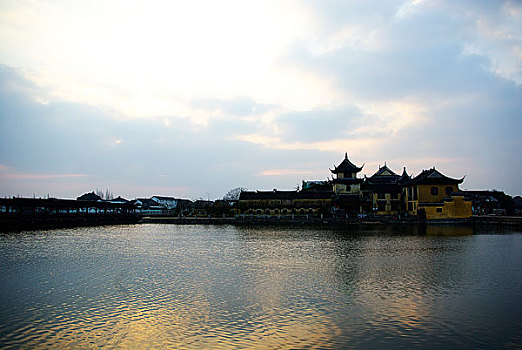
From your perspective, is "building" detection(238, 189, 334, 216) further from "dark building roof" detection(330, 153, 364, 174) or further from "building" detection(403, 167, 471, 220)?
"building" detection(403, 167, 471, 220)

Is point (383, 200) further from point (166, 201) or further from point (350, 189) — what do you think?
point (166, 201)

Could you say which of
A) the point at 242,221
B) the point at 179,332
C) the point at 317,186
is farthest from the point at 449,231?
the point at 317,186

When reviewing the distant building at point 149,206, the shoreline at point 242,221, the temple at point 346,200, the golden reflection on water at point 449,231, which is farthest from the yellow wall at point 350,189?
the distant building at point 149,206

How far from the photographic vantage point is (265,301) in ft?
43.0

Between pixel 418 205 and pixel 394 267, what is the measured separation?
3892 cm

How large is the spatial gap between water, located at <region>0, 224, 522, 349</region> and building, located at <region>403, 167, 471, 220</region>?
101 ft

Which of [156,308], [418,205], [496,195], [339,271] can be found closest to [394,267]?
[339,271]

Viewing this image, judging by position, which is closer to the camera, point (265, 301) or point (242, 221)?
point (265, 301)

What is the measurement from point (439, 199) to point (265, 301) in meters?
48.2

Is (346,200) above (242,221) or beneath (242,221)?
above

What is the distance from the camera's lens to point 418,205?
54.5 meters

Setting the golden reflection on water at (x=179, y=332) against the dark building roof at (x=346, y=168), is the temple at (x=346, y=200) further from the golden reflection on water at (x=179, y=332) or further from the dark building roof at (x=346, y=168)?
the golden reflection on water at (x=179, y=332)

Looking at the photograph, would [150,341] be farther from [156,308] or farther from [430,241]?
[430,241]

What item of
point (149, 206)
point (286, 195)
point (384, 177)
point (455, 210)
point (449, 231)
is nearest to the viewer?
point (449, 231)
